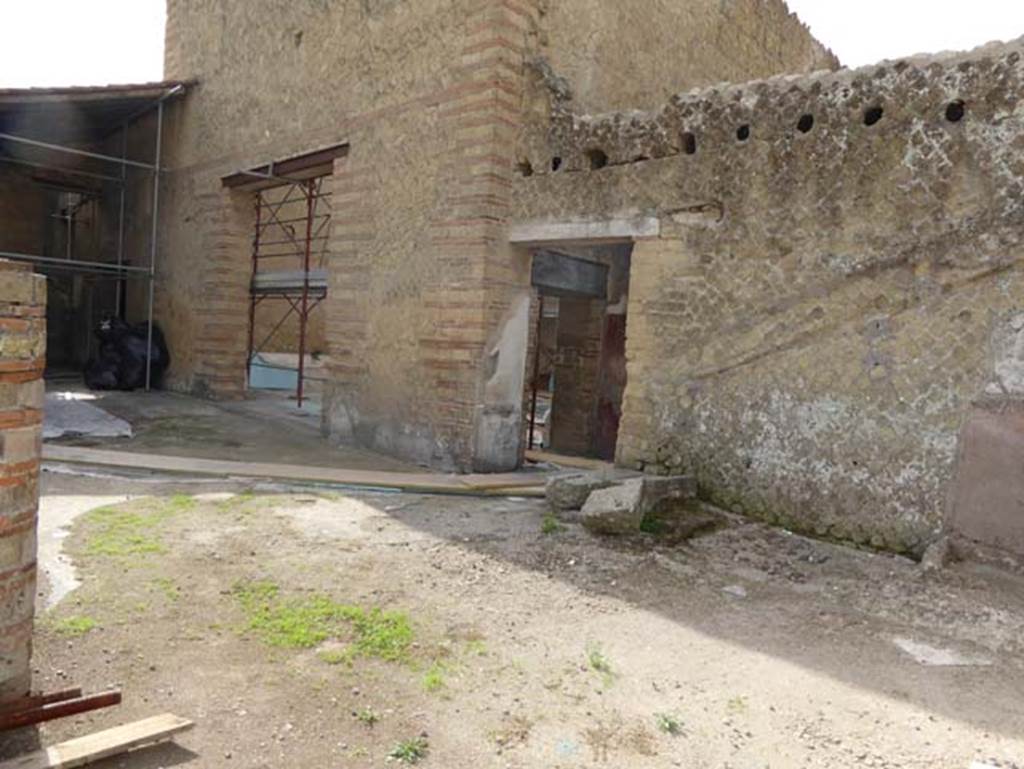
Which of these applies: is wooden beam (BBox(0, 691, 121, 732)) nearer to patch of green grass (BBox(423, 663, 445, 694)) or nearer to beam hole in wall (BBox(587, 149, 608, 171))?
Answer: patch of green grass (BBox(423, 663, 445, 694))

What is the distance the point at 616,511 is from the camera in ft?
16.6

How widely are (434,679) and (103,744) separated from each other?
3.77 feet

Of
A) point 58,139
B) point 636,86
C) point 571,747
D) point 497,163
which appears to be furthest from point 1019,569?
point 58,139

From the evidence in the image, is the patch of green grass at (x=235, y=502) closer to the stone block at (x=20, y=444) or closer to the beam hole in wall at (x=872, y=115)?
the stone block at (x=20, y=444)

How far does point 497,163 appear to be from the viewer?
6910 millimetres

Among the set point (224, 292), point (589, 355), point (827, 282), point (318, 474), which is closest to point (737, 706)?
point (827, 282)

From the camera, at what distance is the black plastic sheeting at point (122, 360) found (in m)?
11.5

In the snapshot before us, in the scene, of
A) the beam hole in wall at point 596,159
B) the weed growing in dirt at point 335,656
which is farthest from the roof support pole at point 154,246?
the weed growing in dirt at point 335,656

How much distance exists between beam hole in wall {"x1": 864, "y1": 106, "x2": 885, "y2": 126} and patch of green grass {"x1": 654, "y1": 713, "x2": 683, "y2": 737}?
4119 millimetres

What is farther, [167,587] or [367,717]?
[167,587]

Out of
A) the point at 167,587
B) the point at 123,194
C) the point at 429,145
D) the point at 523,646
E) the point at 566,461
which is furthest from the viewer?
the point at 123,194

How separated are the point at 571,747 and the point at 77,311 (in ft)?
51.8

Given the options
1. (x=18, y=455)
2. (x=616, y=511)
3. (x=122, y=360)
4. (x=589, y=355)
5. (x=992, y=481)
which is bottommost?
(x=616, y=511)

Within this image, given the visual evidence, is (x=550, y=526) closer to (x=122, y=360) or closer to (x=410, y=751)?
(x=410, y=751)
